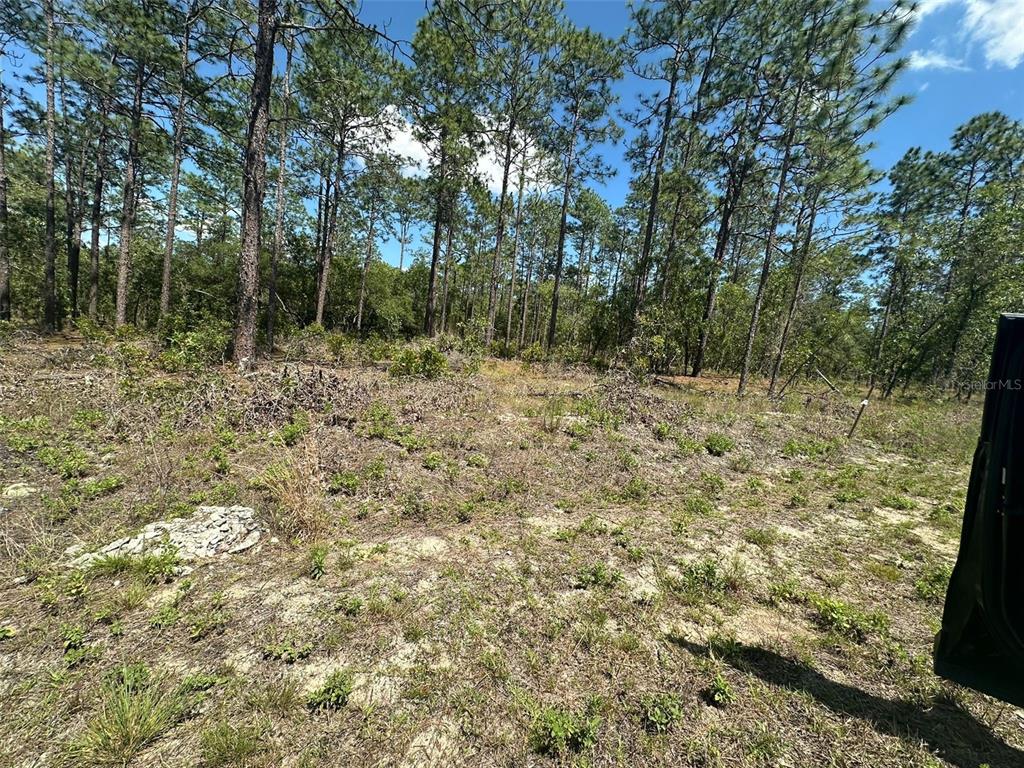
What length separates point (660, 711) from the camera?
1.94 meters

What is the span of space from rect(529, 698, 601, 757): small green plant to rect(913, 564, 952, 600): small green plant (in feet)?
10.4

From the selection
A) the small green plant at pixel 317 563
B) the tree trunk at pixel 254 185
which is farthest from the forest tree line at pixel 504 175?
the small green plant at pixel 317 563

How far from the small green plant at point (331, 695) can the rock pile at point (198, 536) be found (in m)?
1.67

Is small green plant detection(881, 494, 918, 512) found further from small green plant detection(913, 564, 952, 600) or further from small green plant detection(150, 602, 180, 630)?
small green plant detection(150, 602, 180, 630)

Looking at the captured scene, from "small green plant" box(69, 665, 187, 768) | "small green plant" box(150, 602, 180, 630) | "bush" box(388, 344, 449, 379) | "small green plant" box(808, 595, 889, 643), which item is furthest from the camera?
"bush" box(388, 344, 449, 379)

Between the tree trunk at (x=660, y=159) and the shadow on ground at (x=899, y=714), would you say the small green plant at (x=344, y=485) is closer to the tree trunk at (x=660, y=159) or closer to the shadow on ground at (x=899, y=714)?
the shadow on ground at (x=899, y=714)

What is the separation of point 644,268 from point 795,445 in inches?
310

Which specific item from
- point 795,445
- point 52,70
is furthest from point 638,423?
point 52,70

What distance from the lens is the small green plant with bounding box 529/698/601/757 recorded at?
1.76 meters

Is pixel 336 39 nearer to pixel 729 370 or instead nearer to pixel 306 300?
pixel 306 300

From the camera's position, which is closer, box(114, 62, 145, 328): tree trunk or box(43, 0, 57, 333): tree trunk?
box(43, 0, 57, 333): tree trunk

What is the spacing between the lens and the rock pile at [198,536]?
9.31 feet

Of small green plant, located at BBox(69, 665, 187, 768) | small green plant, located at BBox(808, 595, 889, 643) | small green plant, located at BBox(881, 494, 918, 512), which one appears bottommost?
small green plant, located at BBox(69, 665, 187, 768)

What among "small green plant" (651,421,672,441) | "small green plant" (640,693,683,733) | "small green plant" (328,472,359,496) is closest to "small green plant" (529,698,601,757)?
"small green plant" (640,693,683,733)
